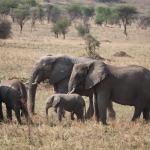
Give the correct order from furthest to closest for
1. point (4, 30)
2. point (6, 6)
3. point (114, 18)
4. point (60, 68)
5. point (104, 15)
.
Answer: point (104, 15)
point (114, 18)
point (6, 6)
point (4, 30)
point (60, 68)

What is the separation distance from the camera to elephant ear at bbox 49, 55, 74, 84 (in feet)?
43.4

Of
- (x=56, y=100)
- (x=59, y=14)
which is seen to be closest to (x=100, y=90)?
(x=56, y=100)

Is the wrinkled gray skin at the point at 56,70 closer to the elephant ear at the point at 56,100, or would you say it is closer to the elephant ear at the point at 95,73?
the elephant ear at the point at 56,100

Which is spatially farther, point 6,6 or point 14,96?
point 6,6

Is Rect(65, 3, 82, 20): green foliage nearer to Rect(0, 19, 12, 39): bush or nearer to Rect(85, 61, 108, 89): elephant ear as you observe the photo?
Rect(0, 19, 12, 39): bush

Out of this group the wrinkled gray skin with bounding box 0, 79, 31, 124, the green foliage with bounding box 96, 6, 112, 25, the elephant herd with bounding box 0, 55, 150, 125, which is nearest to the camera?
the wrinkled gray skin with bounding box 0, 79, 31, 124

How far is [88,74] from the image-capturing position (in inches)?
439

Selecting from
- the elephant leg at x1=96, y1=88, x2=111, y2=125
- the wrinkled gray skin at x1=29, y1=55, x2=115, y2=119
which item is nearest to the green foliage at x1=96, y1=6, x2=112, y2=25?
the wrinkled gray skin at x1=29, y1=55, x2=115, y2=119

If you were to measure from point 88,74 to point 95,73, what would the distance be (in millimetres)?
281

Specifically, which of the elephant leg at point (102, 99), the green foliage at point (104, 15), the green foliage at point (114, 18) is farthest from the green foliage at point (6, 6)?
the elephant leg at point (102, 99)

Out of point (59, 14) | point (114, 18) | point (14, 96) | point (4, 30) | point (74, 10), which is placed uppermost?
point (14, 96)

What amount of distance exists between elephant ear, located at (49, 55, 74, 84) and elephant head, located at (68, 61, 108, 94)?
1.72 m

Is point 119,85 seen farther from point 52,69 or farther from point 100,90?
point 52,69

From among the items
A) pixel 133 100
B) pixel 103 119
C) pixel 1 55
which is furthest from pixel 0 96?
Result: pixel 1 55
